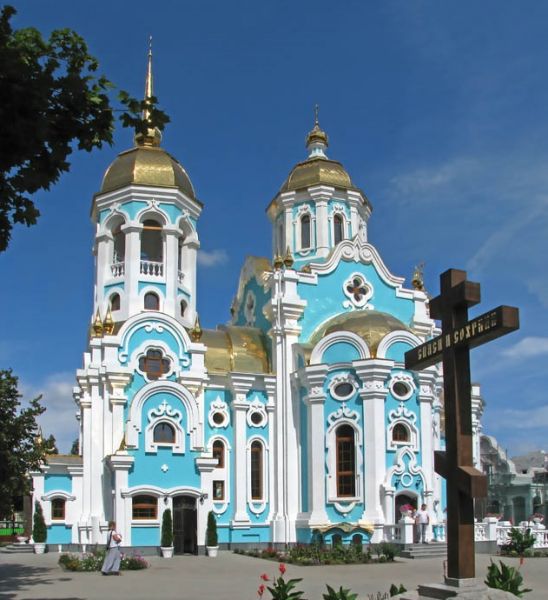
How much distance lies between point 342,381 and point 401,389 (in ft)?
6.85

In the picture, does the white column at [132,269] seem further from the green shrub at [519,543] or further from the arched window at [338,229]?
the green shrub at [519,543]

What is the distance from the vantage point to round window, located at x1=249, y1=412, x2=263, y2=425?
31.1 metres

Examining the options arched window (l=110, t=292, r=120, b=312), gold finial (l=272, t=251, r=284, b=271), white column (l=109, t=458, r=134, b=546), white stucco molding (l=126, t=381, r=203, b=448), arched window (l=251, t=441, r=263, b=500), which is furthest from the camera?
gold finial (l=272, t=251, r=284, b=271)

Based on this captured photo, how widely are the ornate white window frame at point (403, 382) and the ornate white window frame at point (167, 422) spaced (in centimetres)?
727

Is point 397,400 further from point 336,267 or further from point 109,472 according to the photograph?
point 109,472

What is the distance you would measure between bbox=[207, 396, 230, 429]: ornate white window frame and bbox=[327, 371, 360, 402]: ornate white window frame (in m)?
4.10

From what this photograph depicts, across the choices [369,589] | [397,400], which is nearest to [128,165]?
[397,400]

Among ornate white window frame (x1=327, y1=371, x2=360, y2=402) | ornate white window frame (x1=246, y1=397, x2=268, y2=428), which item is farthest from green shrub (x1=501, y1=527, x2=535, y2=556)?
ornate white window frame (x1=246, y1=397, x2=268, y2=428)

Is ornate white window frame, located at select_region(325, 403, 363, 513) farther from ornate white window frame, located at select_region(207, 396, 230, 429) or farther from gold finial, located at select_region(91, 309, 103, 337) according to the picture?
gold finial, located at select_region(91, 309, 103, 337)

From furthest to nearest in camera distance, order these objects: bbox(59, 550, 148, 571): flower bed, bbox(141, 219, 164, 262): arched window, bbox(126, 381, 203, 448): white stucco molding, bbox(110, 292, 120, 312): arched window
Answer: bbox(141, 219, 164, 262): arched window < bbox(110, 292, 120, 312): arched window < bbox(126, 381, 203, 448): white stucco molding < bbox(59, 550, 148, 571): flower bed

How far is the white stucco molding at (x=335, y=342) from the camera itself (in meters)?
29.6

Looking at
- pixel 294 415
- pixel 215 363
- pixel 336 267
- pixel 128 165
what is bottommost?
pixel 294 415

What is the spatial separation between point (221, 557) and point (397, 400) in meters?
7.96

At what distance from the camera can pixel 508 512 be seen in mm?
58781
